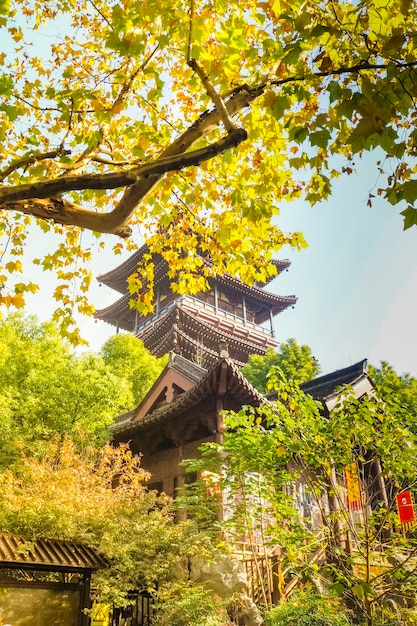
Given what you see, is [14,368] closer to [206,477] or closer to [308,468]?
[206,477]

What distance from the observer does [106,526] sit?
8.34 meters

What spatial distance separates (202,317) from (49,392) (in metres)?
17.7

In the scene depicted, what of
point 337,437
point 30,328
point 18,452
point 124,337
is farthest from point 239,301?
point 337,437

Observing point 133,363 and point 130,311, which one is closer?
point 133,363

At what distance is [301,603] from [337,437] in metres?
3.24

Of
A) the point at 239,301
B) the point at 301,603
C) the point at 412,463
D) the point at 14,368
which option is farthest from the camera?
the point at 239,301

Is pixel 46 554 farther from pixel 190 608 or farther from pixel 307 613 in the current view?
pixel 307 613

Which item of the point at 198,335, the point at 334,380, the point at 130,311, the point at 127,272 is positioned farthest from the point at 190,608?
the point at 127,272

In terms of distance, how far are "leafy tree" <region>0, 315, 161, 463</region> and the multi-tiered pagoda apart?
9304 mm

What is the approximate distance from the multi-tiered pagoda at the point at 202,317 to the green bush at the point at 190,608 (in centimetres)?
1686

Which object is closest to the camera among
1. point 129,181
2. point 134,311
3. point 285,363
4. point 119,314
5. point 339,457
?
point 129,181

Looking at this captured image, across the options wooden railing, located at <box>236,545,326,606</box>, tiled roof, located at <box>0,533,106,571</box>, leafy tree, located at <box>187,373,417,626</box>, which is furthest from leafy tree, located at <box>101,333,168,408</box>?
leafy tree, located at <box>187,373,417,626</box>

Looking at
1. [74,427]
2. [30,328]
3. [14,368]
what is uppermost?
[30,328]

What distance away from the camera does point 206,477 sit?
9023mm
